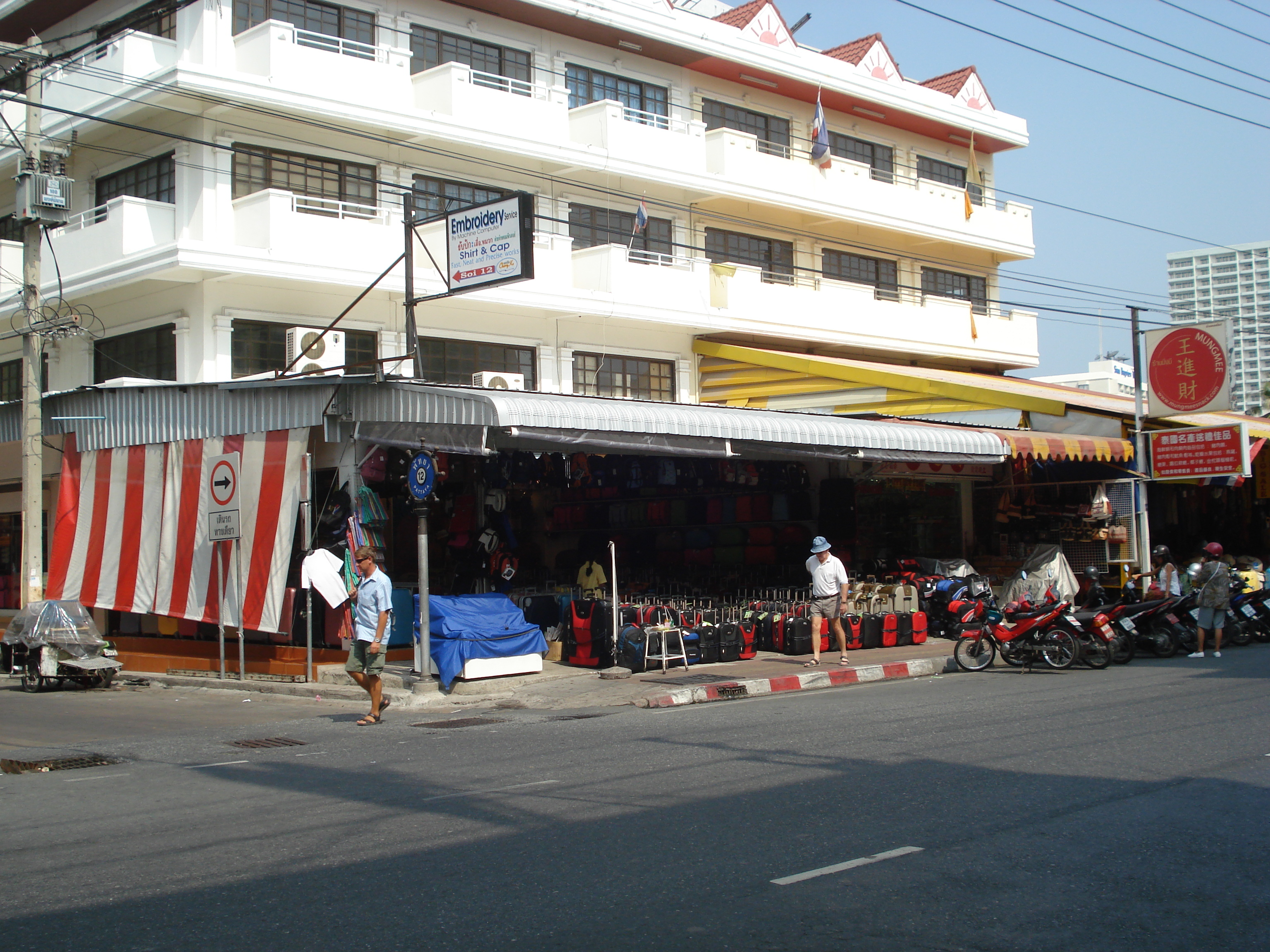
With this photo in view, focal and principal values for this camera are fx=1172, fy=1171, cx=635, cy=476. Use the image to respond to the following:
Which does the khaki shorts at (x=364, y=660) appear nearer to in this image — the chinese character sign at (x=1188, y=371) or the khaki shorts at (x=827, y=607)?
the khaki shorts at (x=827, y=607)

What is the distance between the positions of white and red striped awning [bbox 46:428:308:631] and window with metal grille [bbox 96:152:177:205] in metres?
4.34

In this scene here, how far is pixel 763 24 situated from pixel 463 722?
19459mm

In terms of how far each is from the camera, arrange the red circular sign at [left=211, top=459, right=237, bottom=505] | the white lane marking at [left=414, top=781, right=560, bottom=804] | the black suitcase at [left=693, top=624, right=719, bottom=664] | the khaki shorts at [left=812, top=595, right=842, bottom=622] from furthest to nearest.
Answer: the black suitcase at [left=693, top=624, right=719, bottom=664] → the khaki shorts at [left=812, top=595, right=842, bottom=622] → the red circular sign at [left=211, top=459, right=237, bottom=505] → the white lane marking at [left=414, top=781, right=560, bottom=804]

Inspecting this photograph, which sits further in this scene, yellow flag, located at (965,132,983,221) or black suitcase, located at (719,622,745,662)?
yellow flag, located at (965,132,983,221)

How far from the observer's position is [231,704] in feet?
50.7

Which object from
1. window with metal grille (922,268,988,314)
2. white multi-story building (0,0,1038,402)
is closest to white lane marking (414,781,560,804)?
white multi-story building (0,0,1038,402)

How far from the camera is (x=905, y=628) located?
19625 millimetres

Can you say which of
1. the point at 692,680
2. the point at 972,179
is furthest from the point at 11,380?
the point at 972,179

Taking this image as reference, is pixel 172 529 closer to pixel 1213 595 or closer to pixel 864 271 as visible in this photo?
pixel 1213 595

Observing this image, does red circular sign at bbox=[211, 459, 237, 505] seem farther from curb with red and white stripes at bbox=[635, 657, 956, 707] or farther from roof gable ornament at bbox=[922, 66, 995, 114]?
roof gable ornament at bbox=[922, 66, 995, 114]

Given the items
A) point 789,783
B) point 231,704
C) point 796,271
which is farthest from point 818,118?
point 789,783

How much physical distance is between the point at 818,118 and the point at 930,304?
5866mm

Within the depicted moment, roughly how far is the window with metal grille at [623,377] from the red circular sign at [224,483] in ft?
26.4

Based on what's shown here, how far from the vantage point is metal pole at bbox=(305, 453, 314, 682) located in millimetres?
15711
